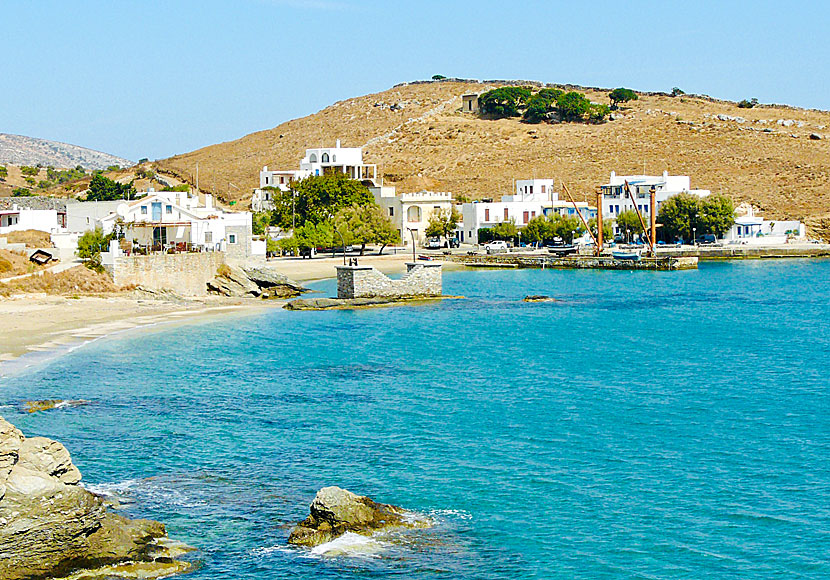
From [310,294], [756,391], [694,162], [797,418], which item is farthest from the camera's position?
[694,162]

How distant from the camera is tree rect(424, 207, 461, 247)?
10925 cm

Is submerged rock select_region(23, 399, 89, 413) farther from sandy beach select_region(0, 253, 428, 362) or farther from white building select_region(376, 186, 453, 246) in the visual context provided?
white building select_region(376, 186, 453, 246)

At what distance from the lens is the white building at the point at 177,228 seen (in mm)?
62750

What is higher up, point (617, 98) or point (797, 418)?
point (617, 98)

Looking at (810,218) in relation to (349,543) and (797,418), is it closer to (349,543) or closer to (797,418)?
(797,418)

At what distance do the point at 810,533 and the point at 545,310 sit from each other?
1520 inches

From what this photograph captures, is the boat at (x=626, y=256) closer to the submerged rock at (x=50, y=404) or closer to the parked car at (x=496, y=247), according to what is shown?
the parked car at (x=496, y=247)

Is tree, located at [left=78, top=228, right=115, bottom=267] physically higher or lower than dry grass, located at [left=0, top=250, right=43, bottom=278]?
higher

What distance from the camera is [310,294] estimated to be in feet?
209

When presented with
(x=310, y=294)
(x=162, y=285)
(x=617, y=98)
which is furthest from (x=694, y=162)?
(x=162, y=285)

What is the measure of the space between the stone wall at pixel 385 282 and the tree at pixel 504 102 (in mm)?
127155

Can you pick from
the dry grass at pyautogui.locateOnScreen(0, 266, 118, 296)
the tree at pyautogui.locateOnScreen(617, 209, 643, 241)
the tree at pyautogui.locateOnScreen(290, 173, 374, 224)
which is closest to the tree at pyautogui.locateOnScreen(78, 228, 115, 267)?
the dry grass at pyautogui.locateOnScreen(0, 266, 118, 296)

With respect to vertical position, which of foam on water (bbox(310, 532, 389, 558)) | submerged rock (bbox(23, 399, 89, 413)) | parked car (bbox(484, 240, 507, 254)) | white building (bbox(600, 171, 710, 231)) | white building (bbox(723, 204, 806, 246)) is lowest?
foam on water (bbox(310, 532, 389, 558))

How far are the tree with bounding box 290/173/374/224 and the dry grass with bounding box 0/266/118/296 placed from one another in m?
47.9
